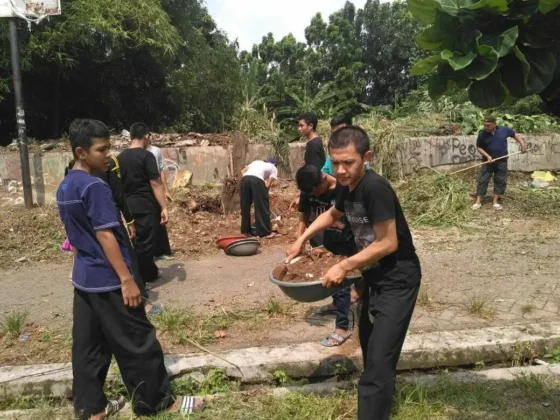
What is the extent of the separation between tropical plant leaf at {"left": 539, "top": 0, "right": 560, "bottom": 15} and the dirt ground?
9.32ft

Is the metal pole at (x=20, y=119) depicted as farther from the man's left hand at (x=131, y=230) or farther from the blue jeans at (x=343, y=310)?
the blue jeans at (x=343, y=310)

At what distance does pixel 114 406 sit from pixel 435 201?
7010mm

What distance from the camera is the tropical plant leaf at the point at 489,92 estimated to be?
208 centimetres

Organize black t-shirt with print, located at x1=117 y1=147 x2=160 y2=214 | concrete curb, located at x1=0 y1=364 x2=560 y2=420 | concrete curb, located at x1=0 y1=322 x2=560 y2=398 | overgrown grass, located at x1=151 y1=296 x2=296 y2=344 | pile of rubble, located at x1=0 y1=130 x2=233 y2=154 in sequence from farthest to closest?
pile of rubble, located at x1=0 y1=130 x2=233 y2=154
black t-shirt with print, located at x1=117 y1=147 x2=160 y2=214
overgrown grass, located at x1=151 y1=296 x2=296 y2=344
concrete curb, located at x1=0 y1=322 x2=560 y2=398
concrete curb, located at x1=0 y1=364 x2=560 y2=420

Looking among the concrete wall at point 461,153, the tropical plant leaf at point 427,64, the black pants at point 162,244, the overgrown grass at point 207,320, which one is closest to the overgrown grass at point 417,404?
the overgrown grass at point 207,320

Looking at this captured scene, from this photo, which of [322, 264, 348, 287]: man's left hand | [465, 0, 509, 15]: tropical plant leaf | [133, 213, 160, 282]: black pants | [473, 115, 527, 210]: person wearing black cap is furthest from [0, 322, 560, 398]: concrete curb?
[473, 115, 527, 210]: person wearing black cap

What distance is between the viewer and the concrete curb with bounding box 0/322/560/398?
145 inches

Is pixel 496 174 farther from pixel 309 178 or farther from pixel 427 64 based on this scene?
pixel 427 64

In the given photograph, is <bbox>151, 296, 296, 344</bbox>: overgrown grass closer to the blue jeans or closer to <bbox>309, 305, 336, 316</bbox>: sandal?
<bbox>309, 305, 336, 316</bbox>: sandal

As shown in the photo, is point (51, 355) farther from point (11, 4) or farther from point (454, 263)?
point (11, 4)

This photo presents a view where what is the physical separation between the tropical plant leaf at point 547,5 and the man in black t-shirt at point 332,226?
2023 mm

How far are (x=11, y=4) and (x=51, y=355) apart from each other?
629 centimetres

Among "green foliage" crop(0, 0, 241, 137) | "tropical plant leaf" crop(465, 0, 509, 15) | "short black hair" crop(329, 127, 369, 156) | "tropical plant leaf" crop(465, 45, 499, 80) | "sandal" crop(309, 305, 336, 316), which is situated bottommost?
"sandal" crop(309, 305, 336, 316)

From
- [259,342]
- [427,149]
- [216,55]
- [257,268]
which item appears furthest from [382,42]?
[259,342]
